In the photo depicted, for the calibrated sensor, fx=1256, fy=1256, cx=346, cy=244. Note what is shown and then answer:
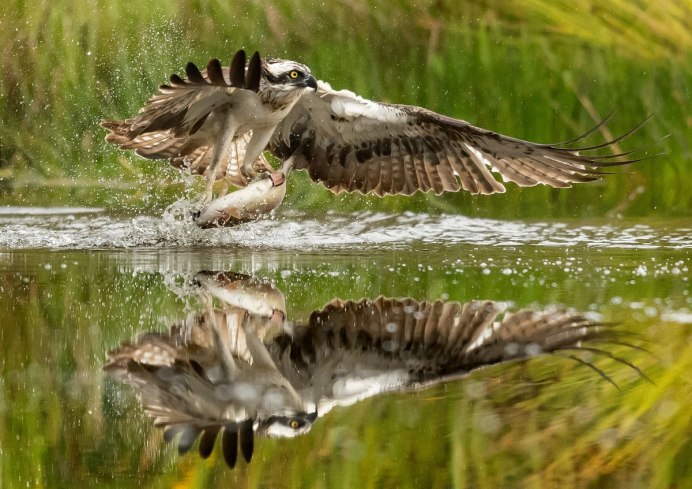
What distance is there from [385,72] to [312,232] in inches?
87.3

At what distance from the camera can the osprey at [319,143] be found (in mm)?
6500

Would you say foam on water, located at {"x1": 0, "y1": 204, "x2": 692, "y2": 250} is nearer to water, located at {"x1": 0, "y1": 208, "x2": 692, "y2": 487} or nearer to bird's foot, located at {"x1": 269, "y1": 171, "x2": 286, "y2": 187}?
water, located at {"x1": 0, "y1": 208, "x2": 692, "y2": 487}

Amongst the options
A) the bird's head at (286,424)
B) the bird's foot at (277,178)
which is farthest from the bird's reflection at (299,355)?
the bird's foot at (277,178)

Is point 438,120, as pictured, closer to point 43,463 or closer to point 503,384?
point 503,384

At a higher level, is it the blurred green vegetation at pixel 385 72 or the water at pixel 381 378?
the blurred green vegetation at pixel 385 72

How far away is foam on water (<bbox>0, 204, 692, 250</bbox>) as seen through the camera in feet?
24.2

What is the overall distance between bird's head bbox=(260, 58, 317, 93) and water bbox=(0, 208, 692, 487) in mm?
912

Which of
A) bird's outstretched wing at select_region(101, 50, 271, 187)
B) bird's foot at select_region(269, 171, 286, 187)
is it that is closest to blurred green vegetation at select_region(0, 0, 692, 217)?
bird's outstretched wing at select_region(101, 50, 271, 187)

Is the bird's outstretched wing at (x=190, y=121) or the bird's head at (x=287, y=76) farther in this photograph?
the bird's head at (x=287, y=76)

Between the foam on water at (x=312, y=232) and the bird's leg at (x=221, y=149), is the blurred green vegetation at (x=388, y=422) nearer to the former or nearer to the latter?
the bird's leg at (x=221, y=149)

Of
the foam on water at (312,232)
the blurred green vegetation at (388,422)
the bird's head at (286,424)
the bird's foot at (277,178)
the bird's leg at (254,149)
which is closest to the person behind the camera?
the blurred green vegetation at (388,422)

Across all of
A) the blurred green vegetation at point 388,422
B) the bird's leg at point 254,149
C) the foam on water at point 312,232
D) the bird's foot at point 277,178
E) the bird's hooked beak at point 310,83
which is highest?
the bird's hooked beak at point 310,83

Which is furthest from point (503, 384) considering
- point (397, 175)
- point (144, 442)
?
point (397, 175)

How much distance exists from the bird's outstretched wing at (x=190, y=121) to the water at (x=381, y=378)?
1.38ft
